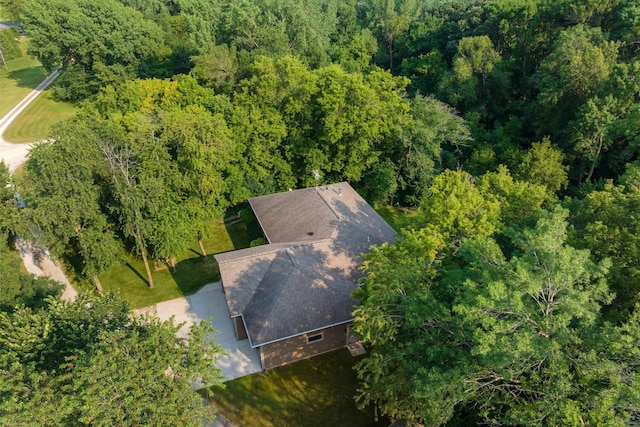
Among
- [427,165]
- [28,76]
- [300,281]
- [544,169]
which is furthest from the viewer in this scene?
[28,76]

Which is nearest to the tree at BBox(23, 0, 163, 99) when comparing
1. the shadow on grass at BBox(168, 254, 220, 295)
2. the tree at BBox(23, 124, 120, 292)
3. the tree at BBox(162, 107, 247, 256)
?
the tree at BBox(162, 107, 247, 256)

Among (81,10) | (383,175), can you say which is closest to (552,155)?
(383,175)

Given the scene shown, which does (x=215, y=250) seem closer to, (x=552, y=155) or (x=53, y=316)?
(x=53, y=316)

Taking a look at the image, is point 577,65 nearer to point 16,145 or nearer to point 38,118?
point 16,145

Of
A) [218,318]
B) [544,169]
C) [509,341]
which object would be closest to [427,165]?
[544,169]

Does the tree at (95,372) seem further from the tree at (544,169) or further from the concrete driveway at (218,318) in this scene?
the tree at (544,169)

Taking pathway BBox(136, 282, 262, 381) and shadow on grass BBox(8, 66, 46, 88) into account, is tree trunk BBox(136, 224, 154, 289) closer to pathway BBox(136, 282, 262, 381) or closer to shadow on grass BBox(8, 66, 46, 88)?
pathway BBox(136, 282, 262, 381)
